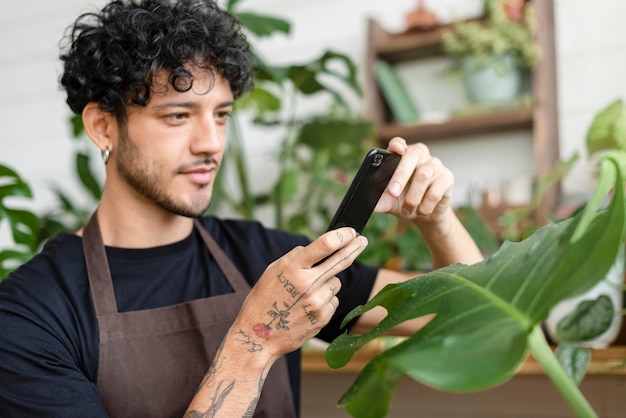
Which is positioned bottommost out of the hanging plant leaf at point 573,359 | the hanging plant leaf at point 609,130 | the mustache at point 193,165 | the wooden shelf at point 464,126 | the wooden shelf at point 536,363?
the wooden shelf at point 536,363

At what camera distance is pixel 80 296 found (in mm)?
1375

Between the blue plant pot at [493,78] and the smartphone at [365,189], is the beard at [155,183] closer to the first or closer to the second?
the smartphone at [365,189]

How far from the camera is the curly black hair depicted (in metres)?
1.40

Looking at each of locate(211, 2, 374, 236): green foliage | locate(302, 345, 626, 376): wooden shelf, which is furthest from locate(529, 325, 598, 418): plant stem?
locate(211, 2, 374, 236): green foliage

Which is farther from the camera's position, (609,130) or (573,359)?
(609,130)

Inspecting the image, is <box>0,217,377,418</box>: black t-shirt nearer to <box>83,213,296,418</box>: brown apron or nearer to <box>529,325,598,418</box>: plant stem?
<box>83,213,296,418</box>: brown apron

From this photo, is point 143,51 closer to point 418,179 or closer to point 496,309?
point 418,179

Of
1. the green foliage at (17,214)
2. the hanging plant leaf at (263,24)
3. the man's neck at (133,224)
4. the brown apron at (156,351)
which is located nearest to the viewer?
the brown apron at (156,351)

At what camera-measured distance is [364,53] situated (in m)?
2.53

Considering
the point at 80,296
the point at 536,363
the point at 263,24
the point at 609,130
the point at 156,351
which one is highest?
the point at 263,24

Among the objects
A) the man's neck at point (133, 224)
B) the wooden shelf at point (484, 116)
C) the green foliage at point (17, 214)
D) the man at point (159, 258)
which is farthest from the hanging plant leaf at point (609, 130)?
the green foliage at point (17, 214)

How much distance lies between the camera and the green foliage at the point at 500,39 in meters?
2.11

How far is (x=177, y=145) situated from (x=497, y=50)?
3.69 feet

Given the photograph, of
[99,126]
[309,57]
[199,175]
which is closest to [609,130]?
[199,175]
